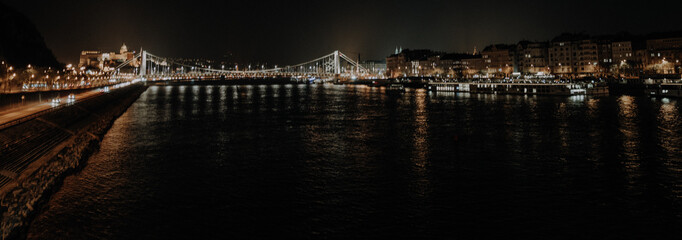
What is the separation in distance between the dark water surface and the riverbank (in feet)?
1.18

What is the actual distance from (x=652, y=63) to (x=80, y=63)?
147 meters

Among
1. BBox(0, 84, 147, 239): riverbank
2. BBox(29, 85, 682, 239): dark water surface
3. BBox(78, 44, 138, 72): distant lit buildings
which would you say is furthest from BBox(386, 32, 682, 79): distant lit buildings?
BBox(78, 44, 138, 72): distant lit buildings

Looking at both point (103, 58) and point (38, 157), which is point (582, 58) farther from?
point (103, 58)

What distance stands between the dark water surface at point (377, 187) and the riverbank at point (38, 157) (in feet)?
1.18

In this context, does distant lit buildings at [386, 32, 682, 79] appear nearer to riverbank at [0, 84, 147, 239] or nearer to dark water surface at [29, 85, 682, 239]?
dark water surface at [29, 85, 682, 239]

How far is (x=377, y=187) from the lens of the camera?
1152 centimetres

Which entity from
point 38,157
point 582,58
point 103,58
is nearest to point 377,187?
point 38,157

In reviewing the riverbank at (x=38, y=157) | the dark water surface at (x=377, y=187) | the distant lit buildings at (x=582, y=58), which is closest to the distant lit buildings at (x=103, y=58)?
the distant lit buildings at (x=582, y=58)

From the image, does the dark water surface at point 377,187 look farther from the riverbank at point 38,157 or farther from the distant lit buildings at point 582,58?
the distant lit buildings at point 582,58

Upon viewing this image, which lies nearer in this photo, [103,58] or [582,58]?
[582,58]

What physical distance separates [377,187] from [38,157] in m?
10.5

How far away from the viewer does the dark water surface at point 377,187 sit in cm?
874

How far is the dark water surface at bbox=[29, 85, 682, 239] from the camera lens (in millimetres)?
8742

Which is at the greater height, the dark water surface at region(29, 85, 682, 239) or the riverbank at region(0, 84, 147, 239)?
the riverbank at region(0, 84, 147, 239)
